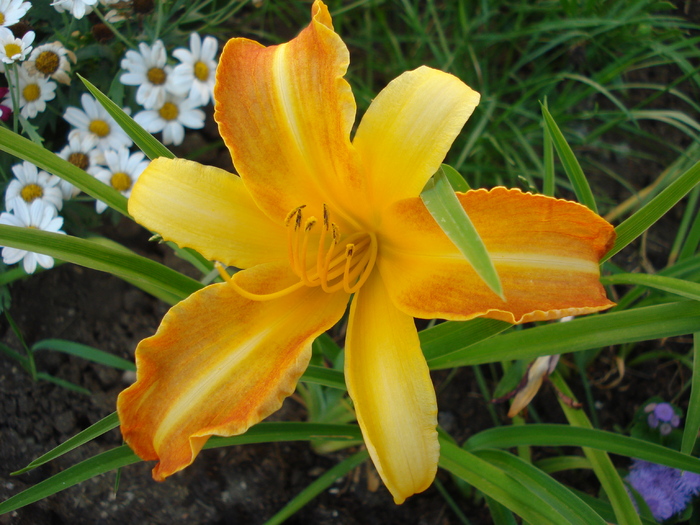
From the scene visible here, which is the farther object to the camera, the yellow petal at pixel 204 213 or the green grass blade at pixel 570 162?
the green grass blade at pixel 570 162

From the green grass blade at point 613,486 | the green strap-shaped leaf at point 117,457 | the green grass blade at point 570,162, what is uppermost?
the green grass blade at point 570,162

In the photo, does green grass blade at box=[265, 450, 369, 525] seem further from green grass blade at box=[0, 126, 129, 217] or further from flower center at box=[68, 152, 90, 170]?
flower center at box=[68, 152, 90, 170]

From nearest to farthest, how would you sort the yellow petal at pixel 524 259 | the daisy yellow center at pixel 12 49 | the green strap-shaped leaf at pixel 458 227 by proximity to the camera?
the green strap-shaped leaf at pixel 458 227
the yellow petal at pixel 524 259
the daisy yellow center at pixel 12 49

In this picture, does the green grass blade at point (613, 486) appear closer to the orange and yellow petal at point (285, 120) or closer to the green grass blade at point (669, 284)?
the green grass blade at point (669, 284)

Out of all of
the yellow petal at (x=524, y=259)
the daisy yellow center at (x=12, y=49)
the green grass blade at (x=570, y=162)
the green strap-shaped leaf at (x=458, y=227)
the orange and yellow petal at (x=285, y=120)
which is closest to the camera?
the green strap-shaped leaf at (x=458, y=227)

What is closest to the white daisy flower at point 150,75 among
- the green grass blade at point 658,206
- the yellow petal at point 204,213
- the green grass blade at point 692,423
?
the yellow petal at point 204,213

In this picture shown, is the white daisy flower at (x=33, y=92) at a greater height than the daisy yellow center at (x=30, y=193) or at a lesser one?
greater

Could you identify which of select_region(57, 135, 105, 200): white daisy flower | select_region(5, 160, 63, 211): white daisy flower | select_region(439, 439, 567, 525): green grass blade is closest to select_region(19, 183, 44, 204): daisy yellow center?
select_region(5, 160, 63, 211): white daisy flower

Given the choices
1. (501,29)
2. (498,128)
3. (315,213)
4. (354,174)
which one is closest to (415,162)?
(354,174)
